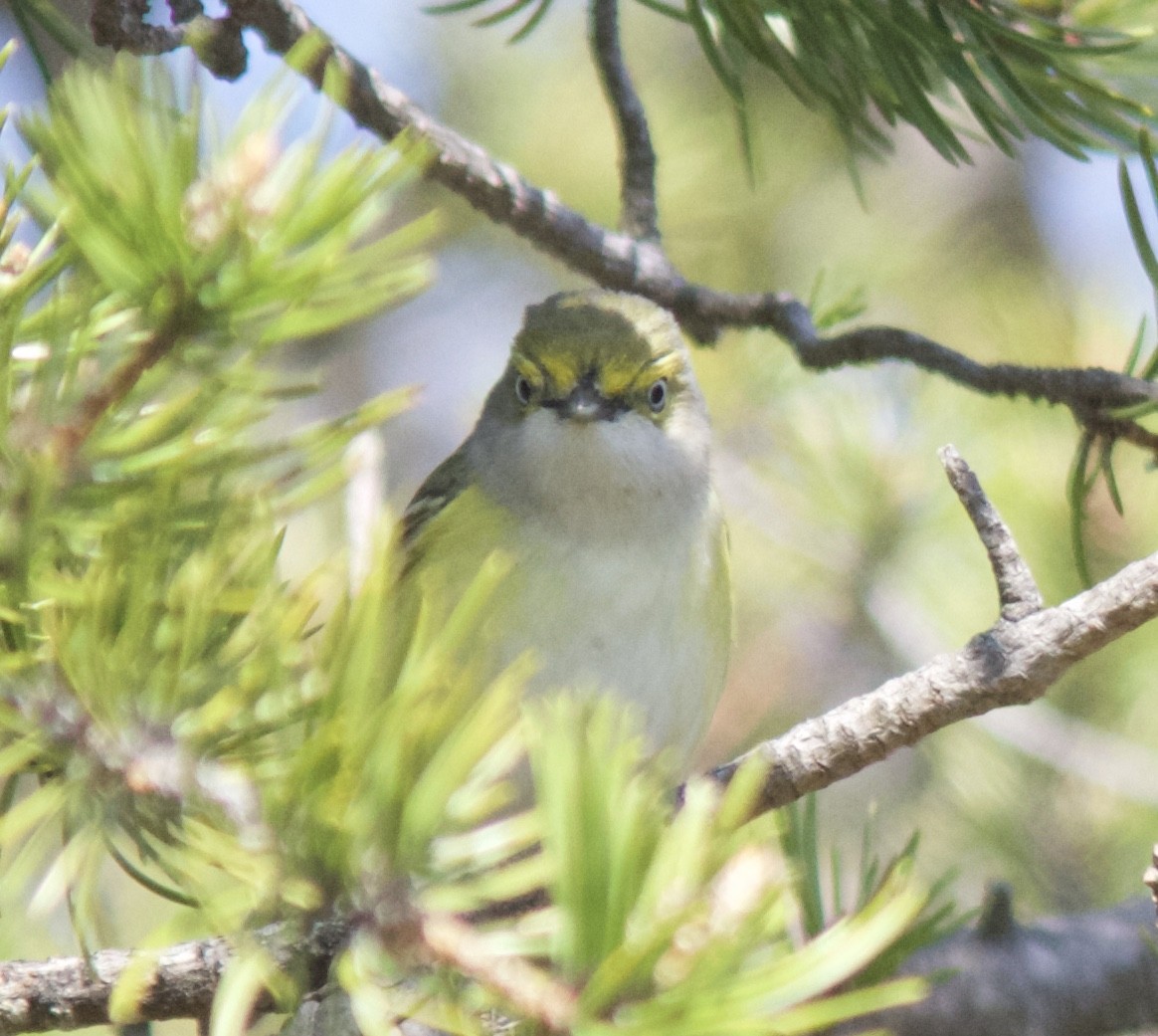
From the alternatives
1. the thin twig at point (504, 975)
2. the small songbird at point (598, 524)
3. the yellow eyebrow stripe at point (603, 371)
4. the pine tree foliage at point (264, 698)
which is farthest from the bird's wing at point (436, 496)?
the thin twig at point (504, 975)

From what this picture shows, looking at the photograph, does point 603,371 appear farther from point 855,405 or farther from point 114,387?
point 114,387

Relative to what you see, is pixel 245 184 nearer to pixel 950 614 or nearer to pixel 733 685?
pixel 950 614

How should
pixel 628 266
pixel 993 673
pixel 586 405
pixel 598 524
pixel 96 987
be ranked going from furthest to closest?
pixel 586 405, pixel 598 524, pixel 628 266, pixel 993 673, pixel 96 987

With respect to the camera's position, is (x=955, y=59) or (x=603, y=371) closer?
(x=955, y=59)

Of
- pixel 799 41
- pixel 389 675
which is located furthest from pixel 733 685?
pixel 389 675

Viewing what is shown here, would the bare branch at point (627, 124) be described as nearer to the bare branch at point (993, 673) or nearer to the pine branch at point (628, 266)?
the pine branch at point (628, 266)

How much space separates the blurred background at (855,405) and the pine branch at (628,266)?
244mm

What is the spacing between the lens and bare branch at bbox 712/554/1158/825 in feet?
5.38

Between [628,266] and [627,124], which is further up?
[627,124]

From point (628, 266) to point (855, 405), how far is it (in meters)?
1.26

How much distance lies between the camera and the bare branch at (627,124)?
2568 millimetres

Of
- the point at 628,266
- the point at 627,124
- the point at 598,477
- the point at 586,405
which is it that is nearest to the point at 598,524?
the point at 598,477

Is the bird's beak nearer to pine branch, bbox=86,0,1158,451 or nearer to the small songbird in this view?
the small songbird

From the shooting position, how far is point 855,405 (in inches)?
149
